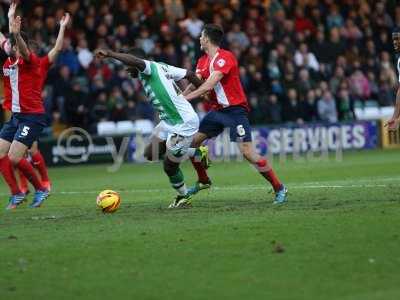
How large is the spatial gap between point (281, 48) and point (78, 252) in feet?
62.4

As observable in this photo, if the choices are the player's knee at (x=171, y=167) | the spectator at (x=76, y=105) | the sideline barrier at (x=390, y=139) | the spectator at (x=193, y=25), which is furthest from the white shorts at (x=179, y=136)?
the sideline barrier at (x=390, y=139)

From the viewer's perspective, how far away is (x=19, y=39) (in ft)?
42.6

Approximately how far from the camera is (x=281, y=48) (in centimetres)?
2764

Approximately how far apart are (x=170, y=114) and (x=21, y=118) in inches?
90.0

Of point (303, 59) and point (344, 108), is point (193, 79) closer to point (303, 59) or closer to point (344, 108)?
point (344, 108)

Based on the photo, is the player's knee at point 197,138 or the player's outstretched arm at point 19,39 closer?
the player's outstretched arm at point 19,39

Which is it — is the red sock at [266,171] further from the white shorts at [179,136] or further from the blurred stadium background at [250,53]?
the blurred stadium background at [250,53]

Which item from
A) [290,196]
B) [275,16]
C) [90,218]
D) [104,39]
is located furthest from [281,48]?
[90,218]

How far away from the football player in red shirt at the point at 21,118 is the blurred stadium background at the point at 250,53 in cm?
943

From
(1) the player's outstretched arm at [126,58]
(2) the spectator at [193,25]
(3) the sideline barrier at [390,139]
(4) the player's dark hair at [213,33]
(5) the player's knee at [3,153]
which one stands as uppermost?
(2) the spectator at [193,25]

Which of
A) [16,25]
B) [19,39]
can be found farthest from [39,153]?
[16,25]

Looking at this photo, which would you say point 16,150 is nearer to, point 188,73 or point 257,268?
point 188,73

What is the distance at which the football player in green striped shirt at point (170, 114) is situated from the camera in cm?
1257

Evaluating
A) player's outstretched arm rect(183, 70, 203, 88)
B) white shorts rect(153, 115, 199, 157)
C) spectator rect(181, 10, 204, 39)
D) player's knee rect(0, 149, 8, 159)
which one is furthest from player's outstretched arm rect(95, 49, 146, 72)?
spectator rect(181, 10, 204, 39)
